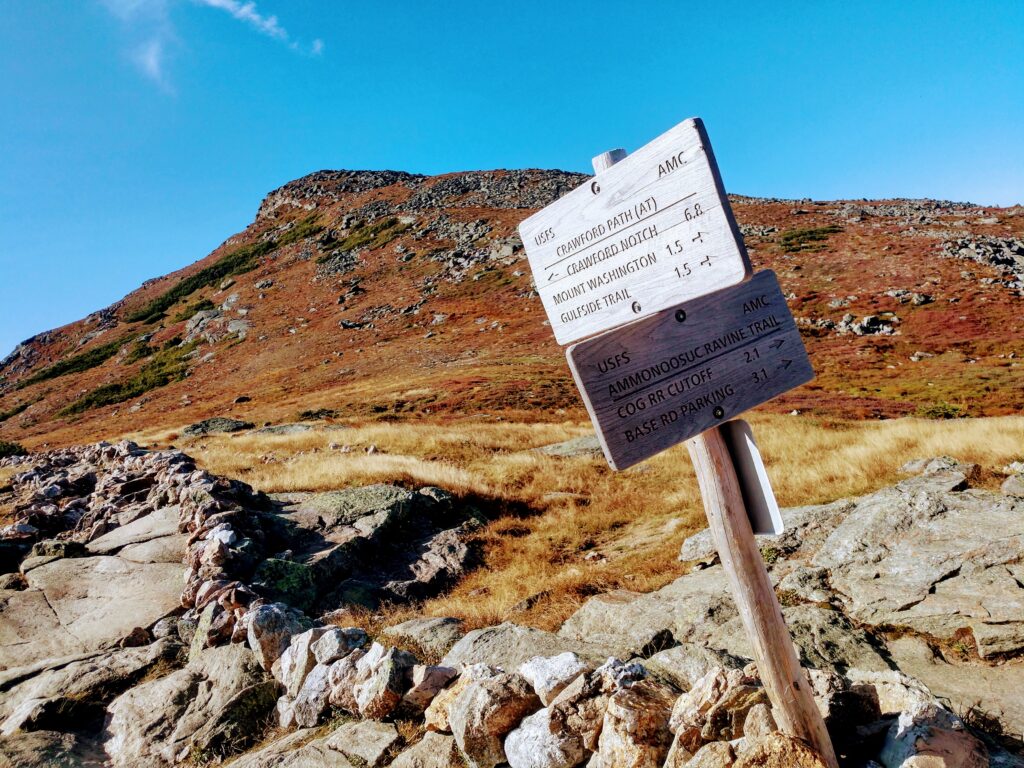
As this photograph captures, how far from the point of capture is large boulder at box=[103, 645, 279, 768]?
504 centimetres

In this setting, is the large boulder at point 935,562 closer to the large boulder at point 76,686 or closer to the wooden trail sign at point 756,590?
the wooden trail sign at point 756,590

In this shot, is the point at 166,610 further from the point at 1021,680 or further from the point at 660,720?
the point at 1021,680

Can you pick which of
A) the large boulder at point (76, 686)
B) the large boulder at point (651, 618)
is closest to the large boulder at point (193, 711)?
the large boulder at point (76, 686)

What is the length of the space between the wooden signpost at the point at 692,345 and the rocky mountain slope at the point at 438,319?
74.0ft

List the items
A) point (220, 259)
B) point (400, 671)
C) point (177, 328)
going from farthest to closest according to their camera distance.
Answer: point (220, 259), point (177, 328), point (400, 671)

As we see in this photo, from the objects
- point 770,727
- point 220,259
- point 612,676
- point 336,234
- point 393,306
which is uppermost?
point 220,259

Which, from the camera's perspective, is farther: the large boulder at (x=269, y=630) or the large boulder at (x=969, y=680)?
the large boulder at (x=269, y=630)

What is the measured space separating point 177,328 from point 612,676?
287 feet

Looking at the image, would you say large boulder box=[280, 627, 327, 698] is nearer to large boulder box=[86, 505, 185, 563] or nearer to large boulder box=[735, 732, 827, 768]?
large boulder box=[735, 732, 827, 768]

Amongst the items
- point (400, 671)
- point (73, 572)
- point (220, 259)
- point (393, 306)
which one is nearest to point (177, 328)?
point (220, 259)

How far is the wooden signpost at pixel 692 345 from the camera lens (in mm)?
2660

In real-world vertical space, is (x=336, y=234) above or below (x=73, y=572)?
above

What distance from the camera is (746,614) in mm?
3029

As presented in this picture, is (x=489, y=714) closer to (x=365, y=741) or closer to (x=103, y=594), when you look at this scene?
(x=365, y=741)
